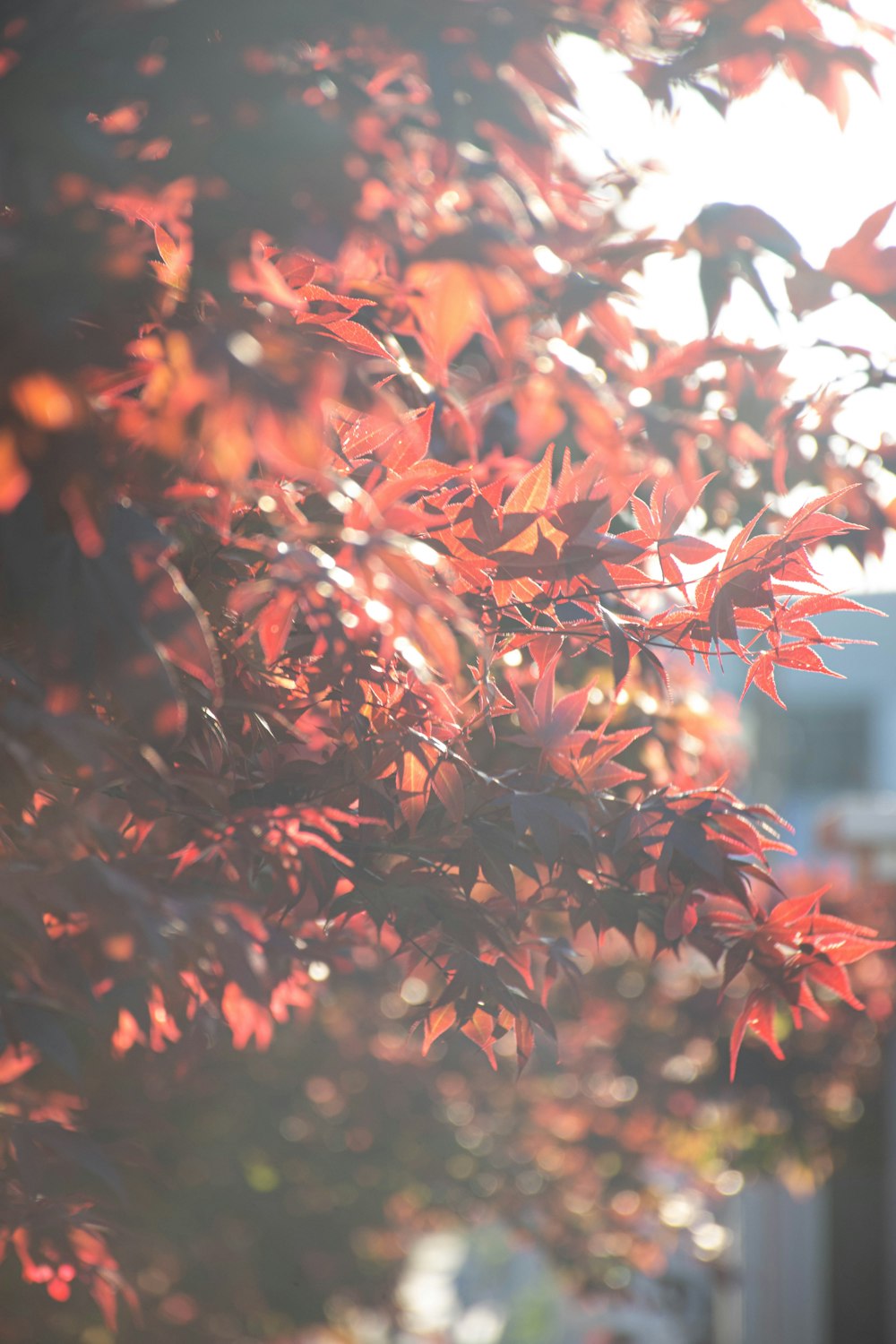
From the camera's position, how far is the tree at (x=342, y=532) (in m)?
1.00

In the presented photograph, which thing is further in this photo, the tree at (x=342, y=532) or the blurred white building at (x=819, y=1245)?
the blurred white building at (x=819, y=1245)

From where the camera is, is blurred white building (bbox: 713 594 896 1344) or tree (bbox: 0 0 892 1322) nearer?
tree (bbox: 0 0 892 1322)

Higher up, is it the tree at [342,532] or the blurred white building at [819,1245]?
the tree at [342,532]

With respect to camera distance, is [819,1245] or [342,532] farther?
[819,1245]

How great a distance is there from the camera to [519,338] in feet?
3.60

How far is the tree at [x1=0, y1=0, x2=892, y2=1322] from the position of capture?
100 cm

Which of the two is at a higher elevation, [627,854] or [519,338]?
[519,338]

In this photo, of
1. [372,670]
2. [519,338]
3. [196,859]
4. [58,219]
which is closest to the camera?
[58,219]

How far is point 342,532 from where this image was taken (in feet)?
3.32

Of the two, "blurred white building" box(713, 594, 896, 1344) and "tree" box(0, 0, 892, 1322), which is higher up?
"tree" box(0, 0, 892, 1322)

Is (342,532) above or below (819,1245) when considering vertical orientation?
above

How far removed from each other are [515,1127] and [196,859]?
4.16 meters

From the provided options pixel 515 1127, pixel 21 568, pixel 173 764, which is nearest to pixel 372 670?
pixel 173 764

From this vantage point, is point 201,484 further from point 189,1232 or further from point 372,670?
point 189,1232
